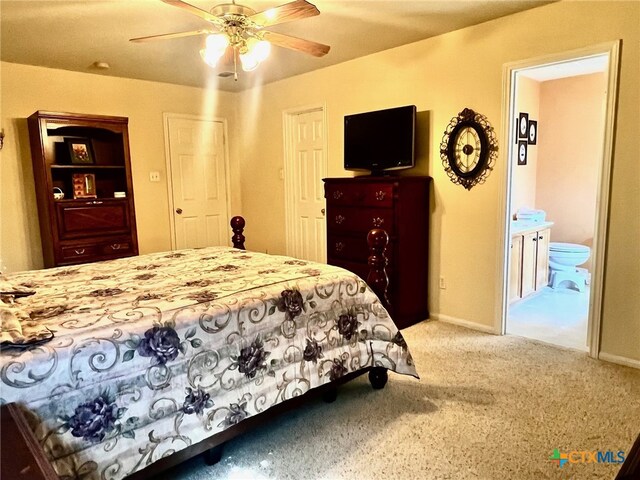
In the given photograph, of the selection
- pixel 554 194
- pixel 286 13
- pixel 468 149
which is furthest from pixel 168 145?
pixel 554 194

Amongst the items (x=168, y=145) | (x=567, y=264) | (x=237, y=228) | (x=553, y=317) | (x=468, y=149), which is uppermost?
(x=168, y=145)

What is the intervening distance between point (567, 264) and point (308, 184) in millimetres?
2988

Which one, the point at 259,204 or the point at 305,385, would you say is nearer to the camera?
the point at 305,385

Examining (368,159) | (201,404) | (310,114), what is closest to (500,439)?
(201,404)

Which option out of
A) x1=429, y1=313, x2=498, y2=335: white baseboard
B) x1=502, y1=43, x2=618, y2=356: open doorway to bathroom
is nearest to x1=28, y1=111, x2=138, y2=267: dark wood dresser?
x1=429, y1=313, x2=498, y2=335: white baseboard

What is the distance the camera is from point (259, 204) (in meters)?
5.47

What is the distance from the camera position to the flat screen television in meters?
3.57

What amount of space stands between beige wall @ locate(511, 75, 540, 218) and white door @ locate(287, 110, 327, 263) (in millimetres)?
2117

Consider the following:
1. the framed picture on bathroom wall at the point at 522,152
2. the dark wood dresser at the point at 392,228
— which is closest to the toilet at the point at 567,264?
the framed picture on bathroom wall at the point at 522,152

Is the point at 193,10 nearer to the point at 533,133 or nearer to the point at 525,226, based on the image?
the point at 525,226

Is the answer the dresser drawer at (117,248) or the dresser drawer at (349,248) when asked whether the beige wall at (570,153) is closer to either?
the dresser drawer at (349,248)

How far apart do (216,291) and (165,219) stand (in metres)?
3.39

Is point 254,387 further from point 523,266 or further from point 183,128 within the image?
point 183,128

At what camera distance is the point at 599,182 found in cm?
279
